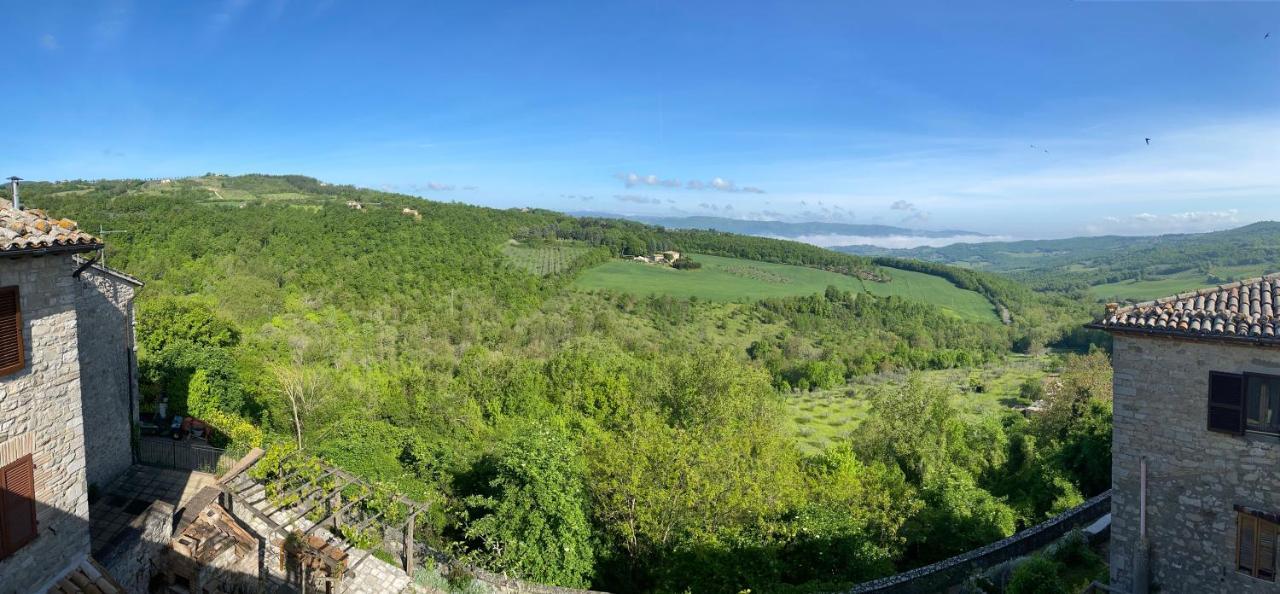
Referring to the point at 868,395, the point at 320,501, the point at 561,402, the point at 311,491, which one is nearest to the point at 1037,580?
the point at 320,501

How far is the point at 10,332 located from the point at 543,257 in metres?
62.2

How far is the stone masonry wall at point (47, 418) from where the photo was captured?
338 inches

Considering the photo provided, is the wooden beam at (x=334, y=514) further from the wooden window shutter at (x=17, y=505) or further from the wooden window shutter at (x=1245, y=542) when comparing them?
the wooden window shutter at (x=1245, y=542)

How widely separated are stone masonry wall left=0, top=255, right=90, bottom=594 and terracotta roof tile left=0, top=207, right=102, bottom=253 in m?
0.37

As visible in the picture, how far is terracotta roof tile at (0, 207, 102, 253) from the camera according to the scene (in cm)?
822

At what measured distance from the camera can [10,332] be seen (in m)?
8.52

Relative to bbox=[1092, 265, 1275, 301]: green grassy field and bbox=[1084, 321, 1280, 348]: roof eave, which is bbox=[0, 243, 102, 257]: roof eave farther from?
bbox=[1092, 265, 1275, 301]: green grassy field

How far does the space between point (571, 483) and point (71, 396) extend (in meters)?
10.9

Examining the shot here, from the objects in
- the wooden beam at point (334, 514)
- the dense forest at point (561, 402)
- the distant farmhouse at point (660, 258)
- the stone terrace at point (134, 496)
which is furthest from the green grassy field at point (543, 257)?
the wooden beam at point (334, 514)

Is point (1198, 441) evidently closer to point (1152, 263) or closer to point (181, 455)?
point (181, 455)

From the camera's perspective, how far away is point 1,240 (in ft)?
26.7

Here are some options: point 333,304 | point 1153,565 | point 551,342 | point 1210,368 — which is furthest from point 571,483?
point 333,304

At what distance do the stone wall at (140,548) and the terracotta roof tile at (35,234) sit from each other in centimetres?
654

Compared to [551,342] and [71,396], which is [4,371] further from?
[551,342]
